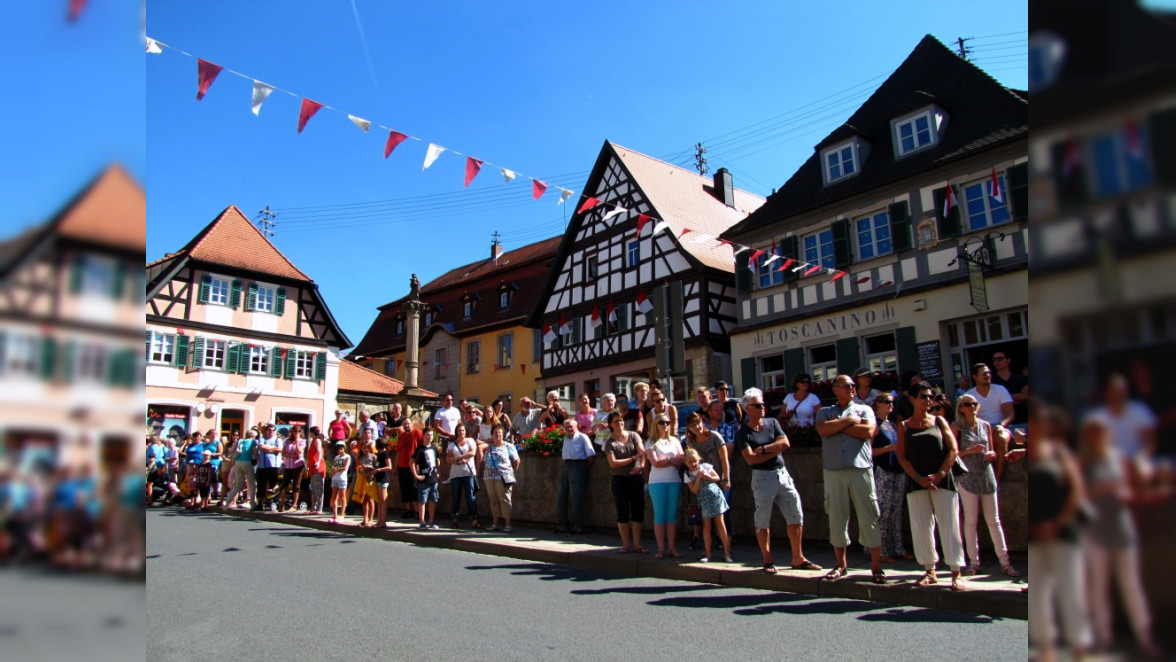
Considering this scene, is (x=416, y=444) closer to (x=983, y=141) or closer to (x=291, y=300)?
(x=983, y=141)

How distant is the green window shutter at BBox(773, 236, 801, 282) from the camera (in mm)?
21125

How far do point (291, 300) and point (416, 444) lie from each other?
22.7m

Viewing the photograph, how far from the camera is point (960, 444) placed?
674cm

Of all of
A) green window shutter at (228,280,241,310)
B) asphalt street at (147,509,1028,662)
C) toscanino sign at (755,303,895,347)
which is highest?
green window shutter at (228,280,241,310)

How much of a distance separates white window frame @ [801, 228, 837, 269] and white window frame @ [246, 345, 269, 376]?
21.4 metres

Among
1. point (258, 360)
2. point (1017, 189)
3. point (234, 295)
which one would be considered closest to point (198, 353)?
point (258, 360)

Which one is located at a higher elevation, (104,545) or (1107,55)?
(1107,55)

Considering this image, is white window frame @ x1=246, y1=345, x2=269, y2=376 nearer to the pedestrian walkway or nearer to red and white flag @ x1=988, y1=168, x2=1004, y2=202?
the pedestrian walkway

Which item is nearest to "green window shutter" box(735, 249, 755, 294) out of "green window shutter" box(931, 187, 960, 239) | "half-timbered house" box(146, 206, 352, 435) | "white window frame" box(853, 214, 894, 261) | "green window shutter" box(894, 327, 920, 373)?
"white window frame" box(853, 214, 894, 261)

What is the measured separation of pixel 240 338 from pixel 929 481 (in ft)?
96.1

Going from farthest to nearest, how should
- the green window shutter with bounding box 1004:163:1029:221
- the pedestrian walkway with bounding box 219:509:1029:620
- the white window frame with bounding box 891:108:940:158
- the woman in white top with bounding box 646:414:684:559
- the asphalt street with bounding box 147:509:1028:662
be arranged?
the white window frame with bounding box 891:108:940:158
the green window shutter with bounding box 1004:163:1029:221
the woman in white top with bounding box 646:414:684:559
the pedestrian walkway with bounding box 219:509:1029:620
the asphalt street with bounding box 147:509:1028:662

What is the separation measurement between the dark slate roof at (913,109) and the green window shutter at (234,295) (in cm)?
1906

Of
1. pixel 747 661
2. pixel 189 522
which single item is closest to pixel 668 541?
pixel 747 661

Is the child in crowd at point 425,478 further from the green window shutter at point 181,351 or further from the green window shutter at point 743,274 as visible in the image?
the green window shutter at point 181,351
